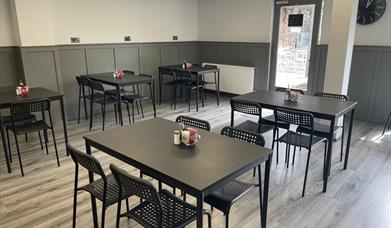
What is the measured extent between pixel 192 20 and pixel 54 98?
468cm

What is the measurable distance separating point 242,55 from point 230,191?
206 inches

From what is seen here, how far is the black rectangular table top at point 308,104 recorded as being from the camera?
296 cm

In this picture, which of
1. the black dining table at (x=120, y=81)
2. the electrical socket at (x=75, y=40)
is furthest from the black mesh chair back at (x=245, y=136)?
the electrical socket at (x=75, y=40)

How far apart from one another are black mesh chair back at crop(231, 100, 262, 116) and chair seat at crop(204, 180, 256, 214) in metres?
1.21

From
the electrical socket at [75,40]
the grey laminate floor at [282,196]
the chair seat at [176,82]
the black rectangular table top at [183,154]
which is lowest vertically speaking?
the grey laminate floor at [282,196]

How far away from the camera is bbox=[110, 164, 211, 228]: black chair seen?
64.2 inches

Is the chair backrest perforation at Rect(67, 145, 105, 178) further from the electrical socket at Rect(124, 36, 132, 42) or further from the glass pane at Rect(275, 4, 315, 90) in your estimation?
the glass pane at Rect(275, 4, 315, 90)

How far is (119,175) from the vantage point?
1.76 meters

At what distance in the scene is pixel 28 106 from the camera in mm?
3354

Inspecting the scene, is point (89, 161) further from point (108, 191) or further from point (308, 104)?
point (308, 104)

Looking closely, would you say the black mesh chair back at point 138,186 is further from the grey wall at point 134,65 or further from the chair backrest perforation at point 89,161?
the grey wall at point 134,65

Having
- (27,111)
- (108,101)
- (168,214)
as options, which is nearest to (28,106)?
(27,111)

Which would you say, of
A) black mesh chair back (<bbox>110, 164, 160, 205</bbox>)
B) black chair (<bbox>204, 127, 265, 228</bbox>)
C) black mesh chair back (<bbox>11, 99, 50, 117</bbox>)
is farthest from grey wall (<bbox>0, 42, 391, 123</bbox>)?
black mesh chair back (<bbox>110, 164, 160, 205</bbox>)

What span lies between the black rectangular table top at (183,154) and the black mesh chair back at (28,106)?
1.49 m
